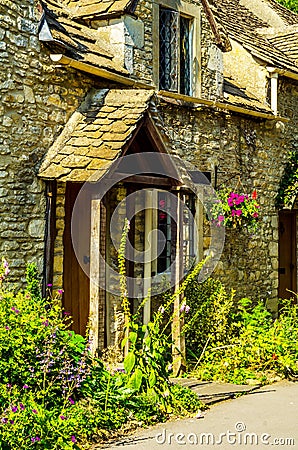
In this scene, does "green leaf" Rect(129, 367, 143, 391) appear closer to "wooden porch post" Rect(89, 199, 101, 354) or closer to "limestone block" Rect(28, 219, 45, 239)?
"wooden porch post" Rect(89, 199, 101, 354)

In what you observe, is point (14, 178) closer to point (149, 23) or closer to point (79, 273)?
point (79, 273)

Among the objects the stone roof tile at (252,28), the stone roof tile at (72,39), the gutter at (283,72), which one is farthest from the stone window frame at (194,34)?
the gutter at (283,72)

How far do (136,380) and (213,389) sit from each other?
1.55 meters

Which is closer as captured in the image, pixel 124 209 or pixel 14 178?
pixel 14 178

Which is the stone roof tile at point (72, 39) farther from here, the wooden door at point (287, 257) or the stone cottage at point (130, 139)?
the wooden door at point (287, 257)

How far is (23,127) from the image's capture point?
8406mm

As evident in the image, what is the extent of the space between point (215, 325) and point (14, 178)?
3607 mm

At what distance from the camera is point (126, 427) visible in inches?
272

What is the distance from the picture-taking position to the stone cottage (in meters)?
8.27

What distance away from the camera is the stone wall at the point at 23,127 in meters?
8.14

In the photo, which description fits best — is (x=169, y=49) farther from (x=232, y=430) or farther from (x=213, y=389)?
(x=232, y=430)

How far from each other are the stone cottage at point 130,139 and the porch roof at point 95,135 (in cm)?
2

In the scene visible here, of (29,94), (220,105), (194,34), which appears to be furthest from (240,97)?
(29,94)

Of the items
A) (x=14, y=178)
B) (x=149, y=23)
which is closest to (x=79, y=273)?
(x=14, y=178)
